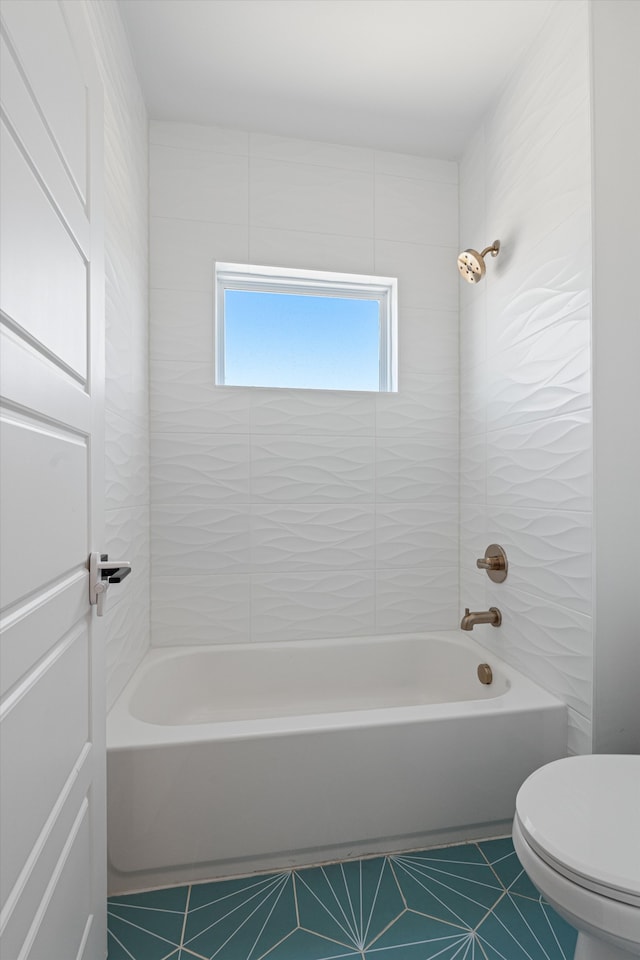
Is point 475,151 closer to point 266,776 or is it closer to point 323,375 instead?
point 323,375

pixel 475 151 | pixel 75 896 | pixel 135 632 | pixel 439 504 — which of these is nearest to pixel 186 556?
pixel 135 632

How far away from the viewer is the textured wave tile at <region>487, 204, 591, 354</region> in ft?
5.07

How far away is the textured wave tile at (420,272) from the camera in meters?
2.37

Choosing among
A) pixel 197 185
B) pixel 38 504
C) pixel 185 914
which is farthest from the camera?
pixel 197 185

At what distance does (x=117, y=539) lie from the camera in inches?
64.0

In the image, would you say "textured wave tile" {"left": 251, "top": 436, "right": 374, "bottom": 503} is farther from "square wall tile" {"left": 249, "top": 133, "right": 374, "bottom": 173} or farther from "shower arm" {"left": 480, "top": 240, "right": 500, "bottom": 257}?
"square wall tile" {"left": 249, "top": 133, "right": 374, "bottom": 173}

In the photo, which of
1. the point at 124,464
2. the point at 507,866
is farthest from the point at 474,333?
the point at 507,866

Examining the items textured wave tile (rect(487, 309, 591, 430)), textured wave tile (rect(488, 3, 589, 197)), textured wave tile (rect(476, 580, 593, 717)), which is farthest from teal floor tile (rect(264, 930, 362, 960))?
textured wave tile (rect(488, 3, 589, 197))

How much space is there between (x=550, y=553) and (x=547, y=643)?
31 centimetres

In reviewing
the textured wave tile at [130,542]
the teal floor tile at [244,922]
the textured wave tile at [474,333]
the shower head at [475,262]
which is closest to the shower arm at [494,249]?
the shower head at [475,262]

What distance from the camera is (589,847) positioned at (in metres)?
0.92

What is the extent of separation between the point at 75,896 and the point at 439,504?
6.30 ft

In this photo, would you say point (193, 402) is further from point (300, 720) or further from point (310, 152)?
point (300, 720)

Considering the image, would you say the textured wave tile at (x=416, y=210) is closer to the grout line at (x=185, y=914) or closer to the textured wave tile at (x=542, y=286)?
the textured wave tile at (x=542, y=286)
